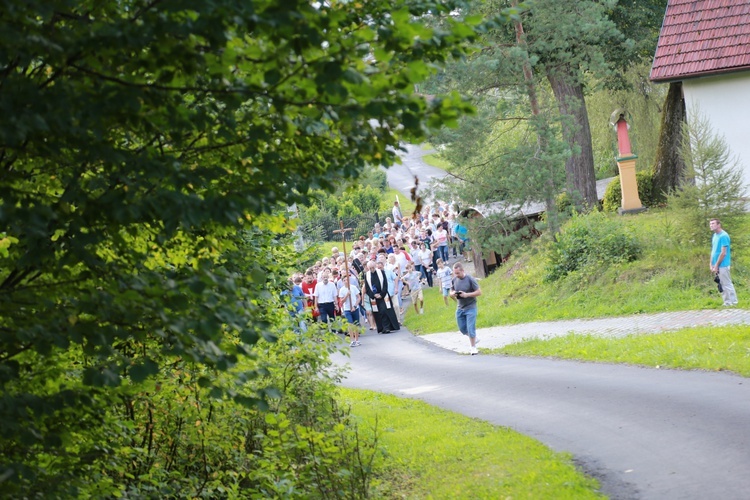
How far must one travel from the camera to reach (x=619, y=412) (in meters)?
12.6

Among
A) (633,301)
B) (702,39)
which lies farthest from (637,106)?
(633,301)

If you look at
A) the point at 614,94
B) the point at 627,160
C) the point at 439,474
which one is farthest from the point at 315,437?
the point at 614,94

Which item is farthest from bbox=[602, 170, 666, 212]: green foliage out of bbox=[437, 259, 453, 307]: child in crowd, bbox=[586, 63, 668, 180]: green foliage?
bbox=[437, 259, 453, 307]: child in crowd

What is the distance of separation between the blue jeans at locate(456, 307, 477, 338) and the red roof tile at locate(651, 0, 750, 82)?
12.3 m

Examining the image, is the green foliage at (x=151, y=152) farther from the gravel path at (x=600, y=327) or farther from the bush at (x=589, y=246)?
the bush at (x=589, y=246)

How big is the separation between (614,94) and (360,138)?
3514cm

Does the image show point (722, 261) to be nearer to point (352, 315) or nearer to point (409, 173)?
point (352, 315)

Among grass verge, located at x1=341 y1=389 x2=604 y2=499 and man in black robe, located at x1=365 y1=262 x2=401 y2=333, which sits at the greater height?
man in black robe, located at x1=365 y1=262 x2=401 y2=333

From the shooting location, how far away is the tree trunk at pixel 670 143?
106 feet

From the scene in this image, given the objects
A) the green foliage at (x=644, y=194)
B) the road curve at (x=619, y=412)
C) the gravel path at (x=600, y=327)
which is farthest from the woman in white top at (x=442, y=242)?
the road curve at (x=619, y=412)

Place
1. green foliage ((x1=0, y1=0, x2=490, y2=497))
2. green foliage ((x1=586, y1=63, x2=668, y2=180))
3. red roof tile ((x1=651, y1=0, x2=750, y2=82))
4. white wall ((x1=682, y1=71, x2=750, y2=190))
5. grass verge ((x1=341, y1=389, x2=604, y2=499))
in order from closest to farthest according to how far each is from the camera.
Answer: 1. green foliage ((x1=0, y1=0, x2=490, y2=497))
2. grass verge ((x1=341, y1=389, x2=604, y2=499))
3. red roof tile ((x1=651, y1=0, x2=750, y2=82))
4. white wall ((x1=682, y1=71, x2=750, y2=190))
5. green foliage ((x1=586, y1=63, x2=668, y2=180))

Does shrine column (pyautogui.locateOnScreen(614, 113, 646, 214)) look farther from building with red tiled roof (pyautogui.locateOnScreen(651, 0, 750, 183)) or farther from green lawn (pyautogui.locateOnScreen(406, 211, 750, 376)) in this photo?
building with red tiled roof (pyautogui.locateOnScreen(651, 0, 750, 183))

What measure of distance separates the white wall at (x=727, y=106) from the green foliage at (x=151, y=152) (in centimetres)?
2627

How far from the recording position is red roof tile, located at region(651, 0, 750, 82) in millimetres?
29281
